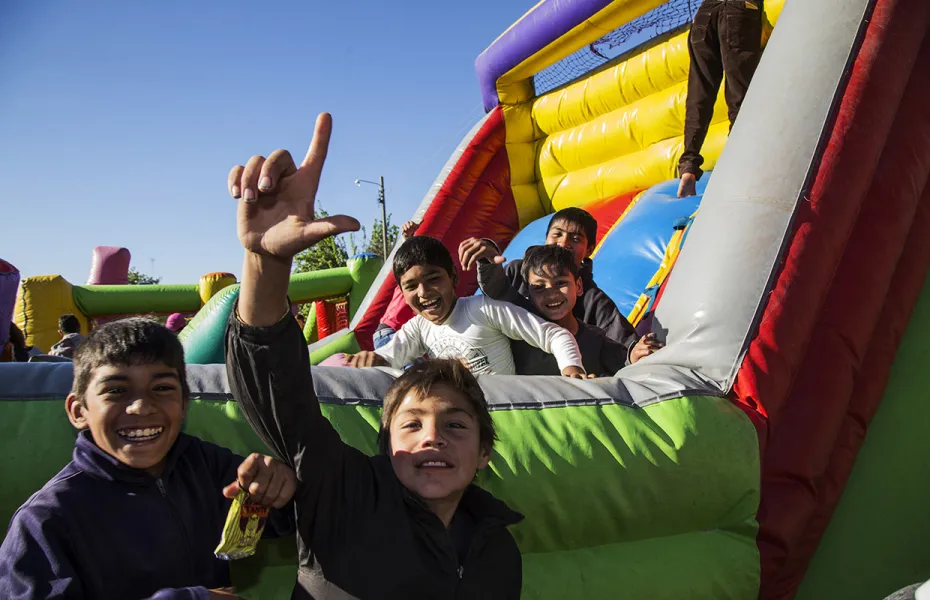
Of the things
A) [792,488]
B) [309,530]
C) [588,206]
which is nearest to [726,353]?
[792,488]

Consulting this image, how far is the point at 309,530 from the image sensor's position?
0.98 meters

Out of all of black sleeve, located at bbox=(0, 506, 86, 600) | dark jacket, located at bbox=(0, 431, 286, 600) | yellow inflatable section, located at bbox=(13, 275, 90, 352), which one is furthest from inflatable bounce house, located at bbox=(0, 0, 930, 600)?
yellow inflatable section, located at bbox=(13, 275, 90, 352)

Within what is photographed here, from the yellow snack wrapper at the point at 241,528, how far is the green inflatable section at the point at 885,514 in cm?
114

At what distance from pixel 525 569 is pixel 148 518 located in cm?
61

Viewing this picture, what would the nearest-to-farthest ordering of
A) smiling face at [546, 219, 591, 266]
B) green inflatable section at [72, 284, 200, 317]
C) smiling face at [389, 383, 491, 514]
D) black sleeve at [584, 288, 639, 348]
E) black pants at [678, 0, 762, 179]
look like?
1. smiling face at [389, 383, 491, 514]
2. black sleeve at [584, 288, 639, 348]
3. smiling face at [546, 219, 591, 266]
4. black pants at [678, 0, 762, 179]
5. green inflatable section at [72, 284, 200, 317]

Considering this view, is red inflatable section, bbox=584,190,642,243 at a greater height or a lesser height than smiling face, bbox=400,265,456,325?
greater

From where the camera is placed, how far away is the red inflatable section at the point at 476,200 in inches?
162

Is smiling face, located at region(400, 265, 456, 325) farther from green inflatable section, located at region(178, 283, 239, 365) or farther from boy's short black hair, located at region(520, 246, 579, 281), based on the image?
green inflatable section, located at region(178, 283, 239, 365)

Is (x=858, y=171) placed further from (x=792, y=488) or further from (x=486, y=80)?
(x=486, y=80)

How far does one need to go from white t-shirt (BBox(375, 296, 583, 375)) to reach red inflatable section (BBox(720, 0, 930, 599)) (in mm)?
603

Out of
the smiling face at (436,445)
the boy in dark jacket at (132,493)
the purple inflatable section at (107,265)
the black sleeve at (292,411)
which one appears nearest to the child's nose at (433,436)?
the smiling face at (436,445)

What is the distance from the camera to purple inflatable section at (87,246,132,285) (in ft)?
25.7

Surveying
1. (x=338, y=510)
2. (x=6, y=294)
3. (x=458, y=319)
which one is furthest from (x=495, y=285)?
(x=6, y=294)

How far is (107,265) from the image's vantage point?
25.8ft
